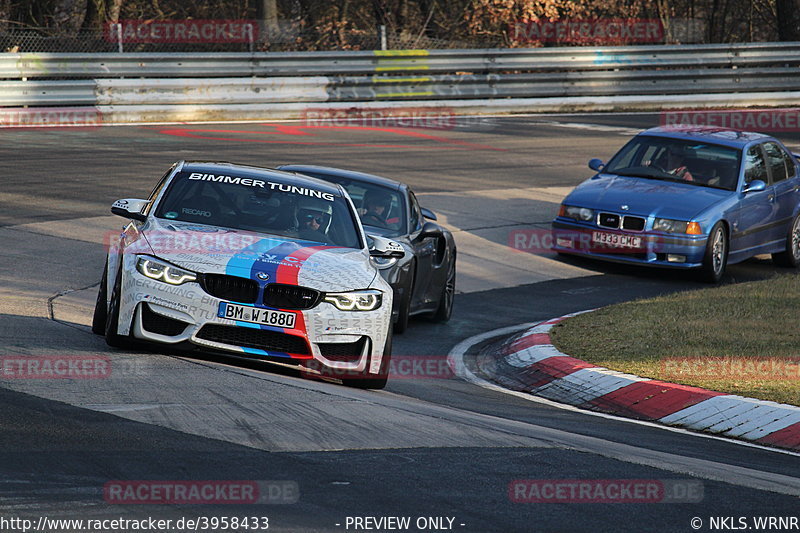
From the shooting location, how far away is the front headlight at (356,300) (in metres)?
8.02

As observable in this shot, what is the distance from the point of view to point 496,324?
40.1 feet

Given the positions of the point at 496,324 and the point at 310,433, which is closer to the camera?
the point at 310,433

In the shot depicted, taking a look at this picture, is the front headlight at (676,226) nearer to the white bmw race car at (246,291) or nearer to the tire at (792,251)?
the tire at (792,251)

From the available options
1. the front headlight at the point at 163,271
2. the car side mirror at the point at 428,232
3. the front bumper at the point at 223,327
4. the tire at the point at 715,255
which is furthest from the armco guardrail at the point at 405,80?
the front bumper at the point at 223,327

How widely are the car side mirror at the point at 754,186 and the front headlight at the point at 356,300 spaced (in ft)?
29.6

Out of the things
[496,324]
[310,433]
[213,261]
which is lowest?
[496,324]

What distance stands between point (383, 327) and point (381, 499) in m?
3.03

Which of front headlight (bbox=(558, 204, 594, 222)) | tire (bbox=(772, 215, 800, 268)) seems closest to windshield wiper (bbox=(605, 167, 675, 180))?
front headlight (bbox=(558, 204, 594, 222))

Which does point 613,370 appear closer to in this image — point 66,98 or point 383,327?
point 383,327

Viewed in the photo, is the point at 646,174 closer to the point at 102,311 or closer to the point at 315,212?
the point at 315,212

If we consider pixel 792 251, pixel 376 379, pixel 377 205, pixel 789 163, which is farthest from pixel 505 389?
pixel 789 163

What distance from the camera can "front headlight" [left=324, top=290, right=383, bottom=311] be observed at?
802cm

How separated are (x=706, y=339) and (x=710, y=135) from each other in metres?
7.05

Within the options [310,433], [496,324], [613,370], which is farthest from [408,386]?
[496,324]
